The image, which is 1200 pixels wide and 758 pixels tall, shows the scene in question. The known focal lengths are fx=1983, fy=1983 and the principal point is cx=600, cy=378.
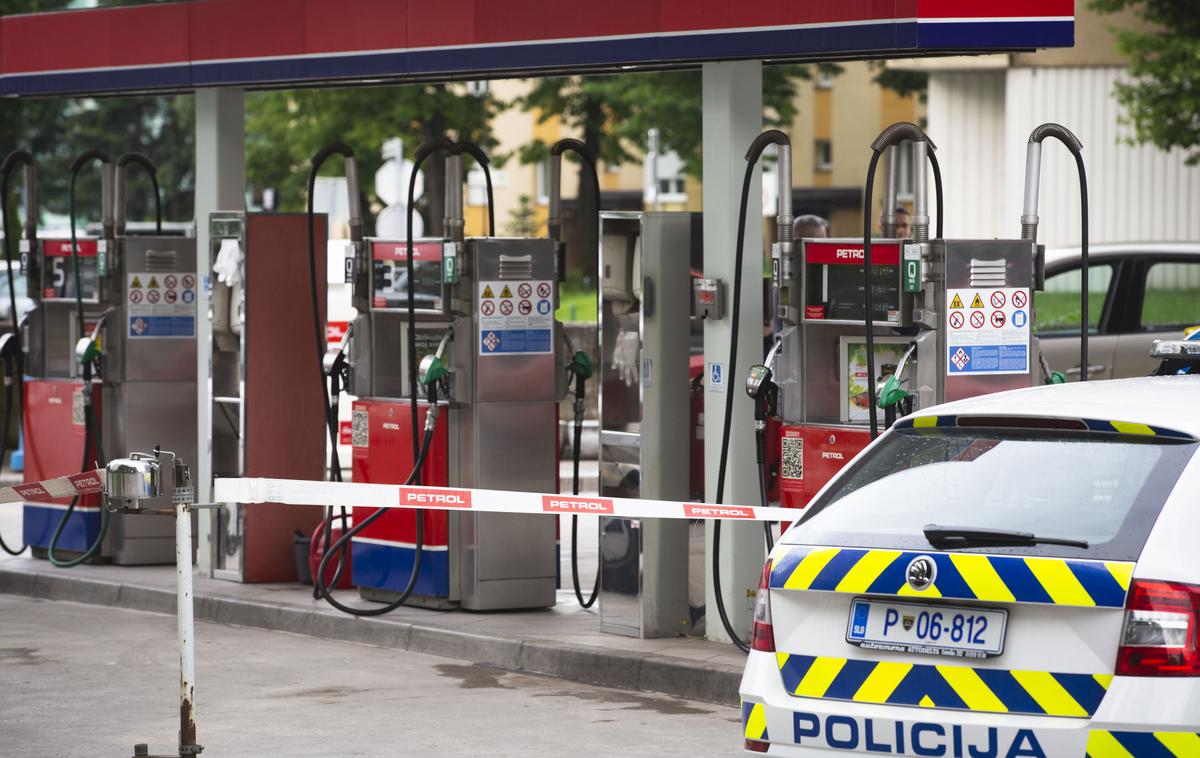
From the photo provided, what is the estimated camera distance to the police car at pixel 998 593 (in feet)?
15.8

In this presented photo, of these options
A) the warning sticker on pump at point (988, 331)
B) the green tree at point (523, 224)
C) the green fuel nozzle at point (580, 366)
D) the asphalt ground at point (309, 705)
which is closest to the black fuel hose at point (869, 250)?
the warning sticker on pump at point (988, 331)

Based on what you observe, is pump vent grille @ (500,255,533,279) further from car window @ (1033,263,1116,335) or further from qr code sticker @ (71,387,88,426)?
car window @ (1033,263,1116,335)

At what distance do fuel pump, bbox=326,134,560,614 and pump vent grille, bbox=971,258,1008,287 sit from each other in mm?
2622

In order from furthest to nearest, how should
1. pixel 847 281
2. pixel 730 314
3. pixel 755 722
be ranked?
1. pixel 730 314
2. pixel 847 281
3. pixel 755 722

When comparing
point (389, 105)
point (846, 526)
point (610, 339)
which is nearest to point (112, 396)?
point (610, 339)

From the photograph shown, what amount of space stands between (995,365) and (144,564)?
19.9 feet

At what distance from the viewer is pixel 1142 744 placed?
4754 mm

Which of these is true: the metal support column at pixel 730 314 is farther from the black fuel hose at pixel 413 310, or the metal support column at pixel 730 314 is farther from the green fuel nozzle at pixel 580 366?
the black fuel hose at pixel 413 310

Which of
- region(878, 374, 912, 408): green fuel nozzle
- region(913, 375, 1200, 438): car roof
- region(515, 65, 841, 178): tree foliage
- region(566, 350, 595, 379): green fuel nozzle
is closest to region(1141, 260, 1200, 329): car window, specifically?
region(566, 350, 595, 379): green fuel nozzle

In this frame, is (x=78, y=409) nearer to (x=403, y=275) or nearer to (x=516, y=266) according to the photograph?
(x=403, y=275)

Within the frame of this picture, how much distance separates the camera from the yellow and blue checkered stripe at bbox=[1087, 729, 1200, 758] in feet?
15.5

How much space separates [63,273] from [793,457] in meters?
5.82

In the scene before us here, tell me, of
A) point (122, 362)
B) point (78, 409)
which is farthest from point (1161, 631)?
point (78, 409)

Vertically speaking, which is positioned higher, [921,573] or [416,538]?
[921,573]
